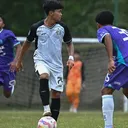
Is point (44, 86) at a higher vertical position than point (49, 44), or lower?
lower

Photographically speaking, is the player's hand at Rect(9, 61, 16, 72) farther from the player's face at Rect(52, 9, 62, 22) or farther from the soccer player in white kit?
the player's face at Rect(52, 9, 62, 22)

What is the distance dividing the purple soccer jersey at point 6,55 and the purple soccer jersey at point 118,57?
134 inches

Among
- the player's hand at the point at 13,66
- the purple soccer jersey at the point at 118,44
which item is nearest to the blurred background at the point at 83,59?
the player's hand at the point at 13,66

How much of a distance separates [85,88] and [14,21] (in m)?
4.46

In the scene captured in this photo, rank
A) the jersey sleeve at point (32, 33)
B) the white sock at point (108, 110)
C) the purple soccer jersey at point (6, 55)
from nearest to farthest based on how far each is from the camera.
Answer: the white sock at point (108, 110)
the jersey sleeve at point (32, 33)
the purple soccer jersey at point (6, 55)

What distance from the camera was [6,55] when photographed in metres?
12.4

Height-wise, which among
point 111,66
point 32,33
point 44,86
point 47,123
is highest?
point 32,33

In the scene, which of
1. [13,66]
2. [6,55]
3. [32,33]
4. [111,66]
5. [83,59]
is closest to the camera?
[111,66]

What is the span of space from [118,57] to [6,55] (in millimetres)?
3821

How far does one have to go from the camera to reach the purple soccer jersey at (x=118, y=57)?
897cm

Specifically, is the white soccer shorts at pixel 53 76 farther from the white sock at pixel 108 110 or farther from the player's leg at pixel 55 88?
the white sock at pixel 108 110

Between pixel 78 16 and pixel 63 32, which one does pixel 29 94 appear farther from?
pixel 63 32

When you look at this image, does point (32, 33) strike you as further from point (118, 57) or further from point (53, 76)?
point (118, 57)

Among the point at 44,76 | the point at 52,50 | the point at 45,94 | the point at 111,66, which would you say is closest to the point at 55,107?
the point at 45,94
